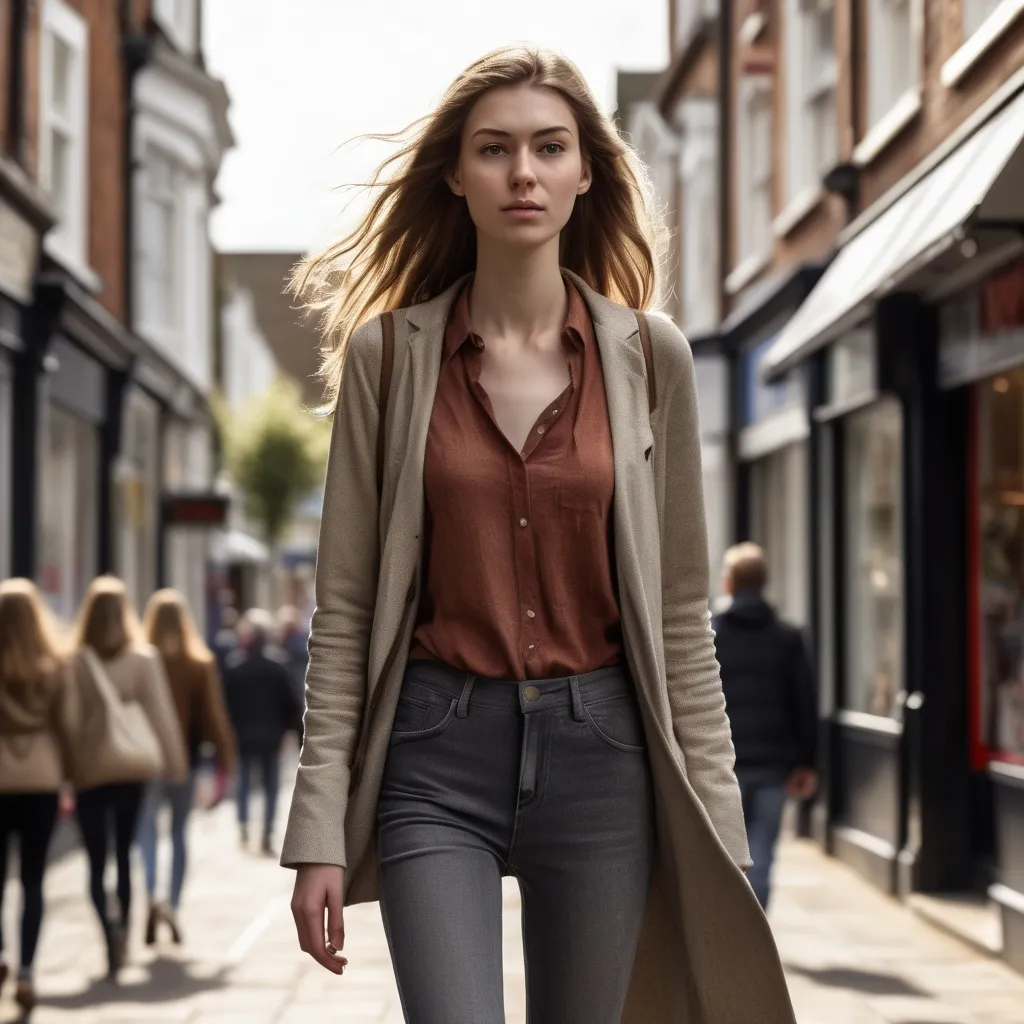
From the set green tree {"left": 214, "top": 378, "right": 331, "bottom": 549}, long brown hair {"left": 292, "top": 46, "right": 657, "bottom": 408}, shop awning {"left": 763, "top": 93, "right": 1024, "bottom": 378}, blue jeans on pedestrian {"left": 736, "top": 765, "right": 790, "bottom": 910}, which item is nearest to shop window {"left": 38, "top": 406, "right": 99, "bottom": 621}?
shop awning {"left": 763, "top": 93, "right": 1024, "bottom": 378}

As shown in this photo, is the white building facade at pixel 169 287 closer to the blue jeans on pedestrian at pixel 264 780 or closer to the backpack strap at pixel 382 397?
the blue jeans on pedestrian at pixel 264 780

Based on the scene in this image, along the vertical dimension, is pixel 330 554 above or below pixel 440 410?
below

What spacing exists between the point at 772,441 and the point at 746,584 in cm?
843

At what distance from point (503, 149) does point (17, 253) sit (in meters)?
12.5

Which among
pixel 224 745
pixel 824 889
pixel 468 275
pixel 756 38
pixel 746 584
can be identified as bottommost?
pixel 824 889

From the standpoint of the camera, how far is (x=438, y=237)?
3195 millimetres

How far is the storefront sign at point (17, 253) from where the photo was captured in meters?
14.4

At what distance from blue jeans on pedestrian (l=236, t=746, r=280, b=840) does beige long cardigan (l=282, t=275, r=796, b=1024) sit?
11739 mm

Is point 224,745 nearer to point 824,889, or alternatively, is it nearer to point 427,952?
point 824,889

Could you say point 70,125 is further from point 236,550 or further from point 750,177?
point 236,550

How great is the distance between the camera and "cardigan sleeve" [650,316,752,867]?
2936mm

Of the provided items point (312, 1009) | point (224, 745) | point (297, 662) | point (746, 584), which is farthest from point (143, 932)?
point (297, 662)

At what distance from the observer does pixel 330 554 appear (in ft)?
9.61

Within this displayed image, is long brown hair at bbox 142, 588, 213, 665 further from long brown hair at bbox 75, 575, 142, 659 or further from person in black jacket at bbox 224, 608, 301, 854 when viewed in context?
person in black jacket at bbox 224, 608, 301, 854
